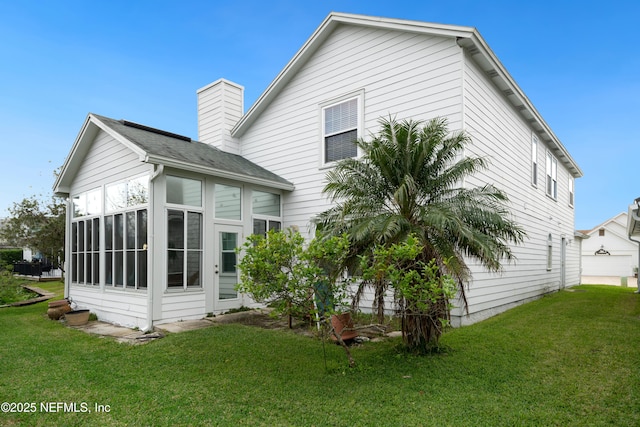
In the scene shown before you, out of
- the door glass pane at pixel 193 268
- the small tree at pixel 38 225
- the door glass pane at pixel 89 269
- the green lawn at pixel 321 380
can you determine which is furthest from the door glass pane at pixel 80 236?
A: the small tree at pixel 38 225

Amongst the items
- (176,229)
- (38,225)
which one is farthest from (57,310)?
(38,225)

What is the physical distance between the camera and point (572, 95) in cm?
1947

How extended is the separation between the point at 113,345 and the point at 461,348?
5.86 meters

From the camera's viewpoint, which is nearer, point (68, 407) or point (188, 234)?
point (68, 407)

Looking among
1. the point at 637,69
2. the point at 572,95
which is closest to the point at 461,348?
the point at 637,69

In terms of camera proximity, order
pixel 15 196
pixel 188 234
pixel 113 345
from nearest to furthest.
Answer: pixel 113 345 < pixel 188 234 < pixel 15 196

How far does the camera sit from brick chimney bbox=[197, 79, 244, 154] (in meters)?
11.9

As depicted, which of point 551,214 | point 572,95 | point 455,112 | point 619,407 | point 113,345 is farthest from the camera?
point 572,95

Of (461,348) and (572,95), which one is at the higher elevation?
(572,95)

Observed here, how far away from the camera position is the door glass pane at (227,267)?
8945 mm

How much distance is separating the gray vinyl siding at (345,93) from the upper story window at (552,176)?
8.55 metres

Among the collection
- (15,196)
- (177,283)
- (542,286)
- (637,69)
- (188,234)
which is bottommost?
(542,286)

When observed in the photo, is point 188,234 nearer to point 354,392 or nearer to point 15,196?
point 354,392

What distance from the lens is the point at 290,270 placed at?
480 cm
